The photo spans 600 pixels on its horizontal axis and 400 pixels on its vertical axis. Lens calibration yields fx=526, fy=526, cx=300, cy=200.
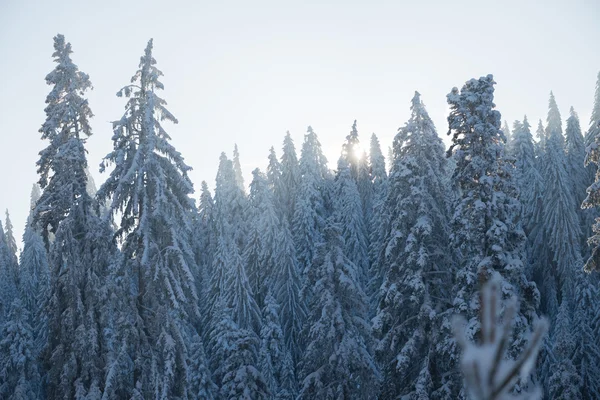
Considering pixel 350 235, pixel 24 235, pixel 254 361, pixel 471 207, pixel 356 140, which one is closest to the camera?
pixel 471 207

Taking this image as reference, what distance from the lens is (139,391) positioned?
18.3m

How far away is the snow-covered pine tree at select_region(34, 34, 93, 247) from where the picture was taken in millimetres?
21672

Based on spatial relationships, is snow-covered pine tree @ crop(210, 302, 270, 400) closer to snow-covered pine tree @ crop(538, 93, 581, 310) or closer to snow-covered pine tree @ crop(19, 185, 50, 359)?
snow-covered pine tree @ crop(538, 93, 581, 310)

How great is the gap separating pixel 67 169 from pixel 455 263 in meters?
16.3

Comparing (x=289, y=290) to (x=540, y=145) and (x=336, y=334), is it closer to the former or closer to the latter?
(x=336, y=334)

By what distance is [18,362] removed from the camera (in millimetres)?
32094

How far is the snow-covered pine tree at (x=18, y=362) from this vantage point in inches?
1257

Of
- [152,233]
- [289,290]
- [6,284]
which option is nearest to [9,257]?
[6,284]

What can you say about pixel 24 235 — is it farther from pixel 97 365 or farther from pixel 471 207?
pixel 471 207

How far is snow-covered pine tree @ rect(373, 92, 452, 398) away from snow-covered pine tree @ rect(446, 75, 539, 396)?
1.70m

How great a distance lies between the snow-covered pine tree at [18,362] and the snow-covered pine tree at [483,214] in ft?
87.9

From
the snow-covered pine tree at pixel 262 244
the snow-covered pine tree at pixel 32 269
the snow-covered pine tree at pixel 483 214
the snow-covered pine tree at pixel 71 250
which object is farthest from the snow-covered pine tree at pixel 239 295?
the snow-covered pine tree at pixel 32 269

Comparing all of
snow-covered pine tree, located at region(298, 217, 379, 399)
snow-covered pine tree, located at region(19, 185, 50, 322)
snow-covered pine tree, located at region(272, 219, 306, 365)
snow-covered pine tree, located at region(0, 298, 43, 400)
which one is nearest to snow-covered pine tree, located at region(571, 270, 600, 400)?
snow-covered pine tree, located at region(298, 217, 379, 399)

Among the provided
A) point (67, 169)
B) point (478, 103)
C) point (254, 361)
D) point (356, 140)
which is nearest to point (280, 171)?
point (356, 140)
